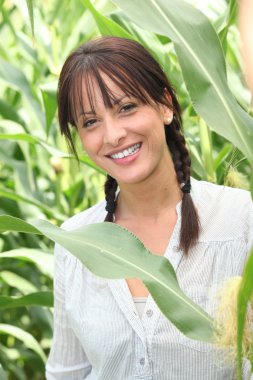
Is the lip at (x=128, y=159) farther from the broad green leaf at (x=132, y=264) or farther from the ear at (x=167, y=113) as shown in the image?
the broad green leaf at (x=132, y=264)

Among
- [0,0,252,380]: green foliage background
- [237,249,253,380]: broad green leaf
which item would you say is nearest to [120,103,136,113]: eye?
[0,0,252,380]: green foliage background

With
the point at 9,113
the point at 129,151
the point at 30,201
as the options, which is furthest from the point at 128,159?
the point at 9,113

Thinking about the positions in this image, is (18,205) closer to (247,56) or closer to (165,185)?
(165,185)

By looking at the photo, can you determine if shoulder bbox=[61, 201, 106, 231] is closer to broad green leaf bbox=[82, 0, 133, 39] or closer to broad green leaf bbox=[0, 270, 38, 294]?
broad green leaf bbox=[82, 0, 133, 39]

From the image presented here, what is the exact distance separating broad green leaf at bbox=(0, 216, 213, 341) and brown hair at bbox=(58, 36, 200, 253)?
0.27 metres

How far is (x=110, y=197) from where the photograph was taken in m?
1.32

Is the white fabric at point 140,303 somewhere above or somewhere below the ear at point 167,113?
below

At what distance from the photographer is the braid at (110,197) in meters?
1.30

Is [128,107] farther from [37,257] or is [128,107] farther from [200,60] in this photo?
[37,257]

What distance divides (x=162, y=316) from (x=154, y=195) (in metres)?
0.17

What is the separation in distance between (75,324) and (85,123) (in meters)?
0.29

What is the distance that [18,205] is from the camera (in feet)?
6.25

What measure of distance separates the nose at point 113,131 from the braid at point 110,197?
181mm

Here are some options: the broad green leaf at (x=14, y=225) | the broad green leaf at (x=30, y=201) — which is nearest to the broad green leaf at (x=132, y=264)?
the broad green leaf at (x=14, y=225)
